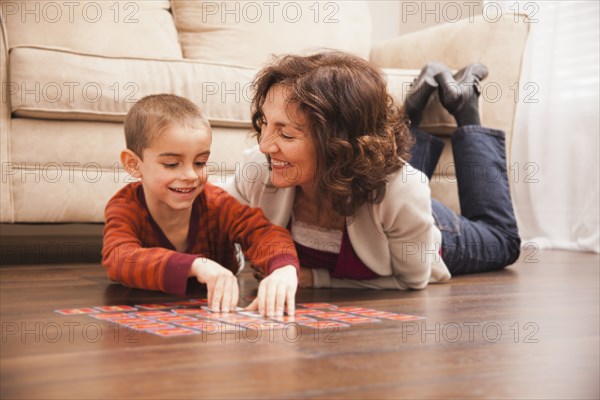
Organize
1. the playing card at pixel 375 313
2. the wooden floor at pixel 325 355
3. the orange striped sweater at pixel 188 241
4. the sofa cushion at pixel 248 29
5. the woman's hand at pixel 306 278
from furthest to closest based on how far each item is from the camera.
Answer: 1. the sofa cushion at pixel 248 29
2. the woman's hand at pixel 306 278
3. the orange striped sweater at pixel 188 241
4. the playing card at pixel 375 313
5. the wooden floor at pixel 325 355

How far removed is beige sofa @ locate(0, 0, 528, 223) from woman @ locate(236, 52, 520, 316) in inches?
18.2

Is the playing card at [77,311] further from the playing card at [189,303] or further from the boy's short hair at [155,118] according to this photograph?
the boy's short hair at [155,118]

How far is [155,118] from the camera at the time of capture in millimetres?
1468

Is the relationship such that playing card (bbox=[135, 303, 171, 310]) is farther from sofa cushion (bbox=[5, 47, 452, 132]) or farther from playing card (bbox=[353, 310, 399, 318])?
sofa cushion (bbox=[5, 47, 452, 132])

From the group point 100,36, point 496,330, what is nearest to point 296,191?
point 496,330

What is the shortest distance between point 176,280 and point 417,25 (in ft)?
9.39

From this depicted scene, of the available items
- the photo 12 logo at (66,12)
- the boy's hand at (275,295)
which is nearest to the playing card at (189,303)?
the boy's hand at (275,295)

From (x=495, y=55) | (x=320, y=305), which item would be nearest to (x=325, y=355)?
(x=320, y=305)

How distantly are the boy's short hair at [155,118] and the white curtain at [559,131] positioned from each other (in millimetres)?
1759

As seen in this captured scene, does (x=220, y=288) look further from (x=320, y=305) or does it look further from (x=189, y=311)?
(x=320, y=305)

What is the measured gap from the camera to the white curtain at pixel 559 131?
282 centimetres

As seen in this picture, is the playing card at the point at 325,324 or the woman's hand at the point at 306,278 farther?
the woman's hand at the point at 306,278

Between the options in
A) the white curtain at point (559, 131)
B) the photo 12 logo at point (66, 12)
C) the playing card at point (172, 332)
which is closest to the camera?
the playing card at point (172, 332)

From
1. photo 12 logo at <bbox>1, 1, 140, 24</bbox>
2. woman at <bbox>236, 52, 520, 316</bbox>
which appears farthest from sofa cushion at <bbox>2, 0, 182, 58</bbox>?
woman at <bbox>236, 52, 520, 316</bbox>
